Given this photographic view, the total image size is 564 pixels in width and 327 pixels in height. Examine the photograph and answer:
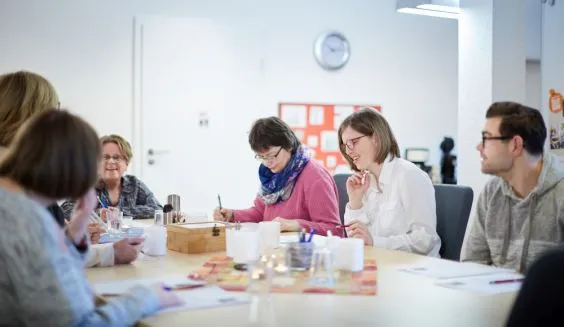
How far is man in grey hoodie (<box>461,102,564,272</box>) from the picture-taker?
229 centimetres

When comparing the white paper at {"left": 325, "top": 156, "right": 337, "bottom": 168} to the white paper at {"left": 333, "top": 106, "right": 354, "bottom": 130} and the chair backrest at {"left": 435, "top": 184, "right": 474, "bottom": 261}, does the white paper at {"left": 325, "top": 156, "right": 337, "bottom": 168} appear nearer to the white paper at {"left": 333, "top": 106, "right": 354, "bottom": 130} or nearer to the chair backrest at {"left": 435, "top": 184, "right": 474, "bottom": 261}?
the white paper at {"left": 333, "top": 106, "right": 354, "bottom": 130}

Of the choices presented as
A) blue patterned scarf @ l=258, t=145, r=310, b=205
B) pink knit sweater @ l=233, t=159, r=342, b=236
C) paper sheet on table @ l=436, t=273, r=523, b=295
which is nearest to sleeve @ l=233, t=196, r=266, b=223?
pink knit sweater @ l=233, t=159, r=342, b=236

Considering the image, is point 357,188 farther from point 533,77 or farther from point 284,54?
point 533,77

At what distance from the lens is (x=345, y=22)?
6715 mm

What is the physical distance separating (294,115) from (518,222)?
4.29 metres

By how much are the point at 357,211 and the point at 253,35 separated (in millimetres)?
3533

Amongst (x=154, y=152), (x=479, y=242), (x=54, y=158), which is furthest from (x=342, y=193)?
(x=154, y=152)

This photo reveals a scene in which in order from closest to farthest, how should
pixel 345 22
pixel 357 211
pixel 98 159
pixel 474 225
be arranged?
pixel 98 159 < pixel 474 225 < pixel 357 211 < pixel 345 22

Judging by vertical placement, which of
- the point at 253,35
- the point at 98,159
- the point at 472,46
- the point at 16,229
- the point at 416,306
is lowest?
the point at 416,306

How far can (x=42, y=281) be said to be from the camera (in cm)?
133

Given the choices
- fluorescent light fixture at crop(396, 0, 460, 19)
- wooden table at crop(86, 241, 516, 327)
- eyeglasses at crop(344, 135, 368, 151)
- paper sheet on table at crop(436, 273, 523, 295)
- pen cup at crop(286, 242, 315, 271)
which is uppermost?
fluorescent light fixture at crop(396, 0, 460, 19)

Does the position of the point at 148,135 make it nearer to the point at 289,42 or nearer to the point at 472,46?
the point at 289,42

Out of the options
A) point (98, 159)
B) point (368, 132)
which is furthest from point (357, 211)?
point (98, 159)

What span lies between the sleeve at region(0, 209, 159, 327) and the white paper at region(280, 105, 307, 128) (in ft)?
16.9
